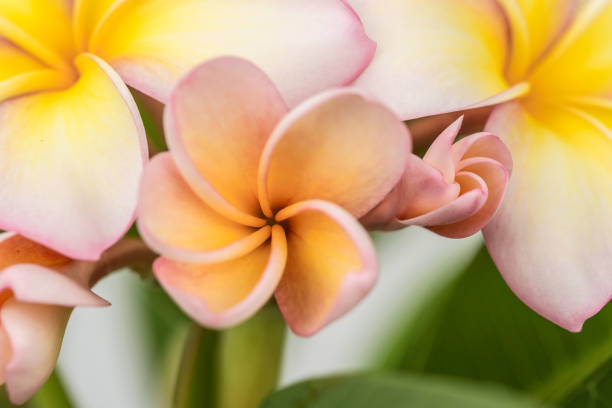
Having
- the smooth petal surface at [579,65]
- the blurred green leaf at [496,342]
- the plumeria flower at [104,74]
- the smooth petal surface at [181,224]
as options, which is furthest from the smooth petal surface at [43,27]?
the blurred green leaf at [496,342]

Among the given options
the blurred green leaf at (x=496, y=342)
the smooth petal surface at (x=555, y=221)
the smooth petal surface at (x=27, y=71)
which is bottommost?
the blurred green leaf at (x=496, y=342)

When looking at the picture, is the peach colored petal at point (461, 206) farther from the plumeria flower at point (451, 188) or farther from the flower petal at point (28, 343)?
the flower petal at point (28, 343)

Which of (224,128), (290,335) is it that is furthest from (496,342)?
(224,128)

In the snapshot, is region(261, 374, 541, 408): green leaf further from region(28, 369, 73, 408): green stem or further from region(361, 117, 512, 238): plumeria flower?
region(28, 369, 73, 408): green stem

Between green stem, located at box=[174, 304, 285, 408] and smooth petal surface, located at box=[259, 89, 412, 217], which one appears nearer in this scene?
smooth petal surface, located at box=[259, 89, 412, 217]

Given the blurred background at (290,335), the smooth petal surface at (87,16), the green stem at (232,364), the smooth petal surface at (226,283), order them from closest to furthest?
the smooth petal surface at (226,283), the smooth petal surface at (87,16), the green stem at (232,364), the blurred background at (290,335)

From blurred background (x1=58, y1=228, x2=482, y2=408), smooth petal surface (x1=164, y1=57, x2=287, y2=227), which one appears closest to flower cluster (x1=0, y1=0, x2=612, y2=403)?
smooth petal surface (x1=164, y1=57, x2=287, y2=227)
